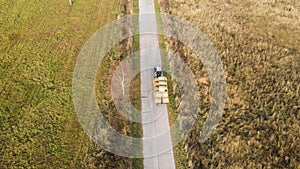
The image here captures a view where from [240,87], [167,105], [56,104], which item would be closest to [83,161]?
[56,104]

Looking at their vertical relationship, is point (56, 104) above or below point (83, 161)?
above

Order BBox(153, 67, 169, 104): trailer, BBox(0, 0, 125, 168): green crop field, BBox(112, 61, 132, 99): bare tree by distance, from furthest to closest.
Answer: BBox(112, 61, 132, 99): bare tree → BBox(153, 67, 169, 104): trailer → BBox(0, 0, 125, 168): green crop field

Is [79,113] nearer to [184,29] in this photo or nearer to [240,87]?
[240,87]

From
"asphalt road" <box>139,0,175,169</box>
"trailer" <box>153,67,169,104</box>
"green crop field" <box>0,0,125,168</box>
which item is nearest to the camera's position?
"green crop field" <box>0,0,125,168</box>

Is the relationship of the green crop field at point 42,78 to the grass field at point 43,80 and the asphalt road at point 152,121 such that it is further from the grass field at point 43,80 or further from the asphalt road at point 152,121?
the asphalt road at point 152,121

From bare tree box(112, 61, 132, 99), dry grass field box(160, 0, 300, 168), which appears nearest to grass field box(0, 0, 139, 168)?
bare tree box(112, 61, 132, 99)

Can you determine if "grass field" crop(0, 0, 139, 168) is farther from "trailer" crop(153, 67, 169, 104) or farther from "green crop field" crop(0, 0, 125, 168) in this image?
"trailer" crop(153, 67, 169, 104)

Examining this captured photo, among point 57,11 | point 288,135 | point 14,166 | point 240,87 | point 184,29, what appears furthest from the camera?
point 57,11

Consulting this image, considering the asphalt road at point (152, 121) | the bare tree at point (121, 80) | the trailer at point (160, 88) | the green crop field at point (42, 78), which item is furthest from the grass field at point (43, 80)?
the trailer at point (160, 88)
